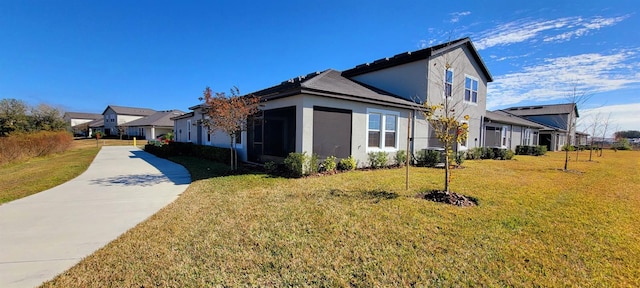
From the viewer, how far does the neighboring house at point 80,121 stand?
2514 inches

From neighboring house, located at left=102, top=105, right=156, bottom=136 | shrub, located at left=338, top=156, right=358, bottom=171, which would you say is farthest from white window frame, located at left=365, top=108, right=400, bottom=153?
neighboring house, located at left=102, top=105, right=156, bottom=136

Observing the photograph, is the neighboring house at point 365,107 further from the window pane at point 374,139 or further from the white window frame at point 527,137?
the white window frame at point 527,137

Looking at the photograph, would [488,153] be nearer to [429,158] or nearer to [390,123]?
[429,158]

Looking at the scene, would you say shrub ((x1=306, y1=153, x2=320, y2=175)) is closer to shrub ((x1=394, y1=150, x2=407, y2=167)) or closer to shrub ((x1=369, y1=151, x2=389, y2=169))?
shrub ((x1=369, y1=151, x2=389, y2=169))

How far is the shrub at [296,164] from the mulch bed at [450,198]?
390 cm

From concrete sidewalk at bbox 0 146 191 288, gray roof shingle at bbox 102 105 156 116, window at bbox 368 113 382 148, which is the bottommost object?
concrete sidewalk at bbox 0 146 191 288

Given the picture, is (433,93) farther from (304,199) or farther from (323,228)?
(323,228)

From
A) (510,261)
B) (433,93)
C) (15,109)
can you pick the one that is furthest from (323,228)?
(15,109)

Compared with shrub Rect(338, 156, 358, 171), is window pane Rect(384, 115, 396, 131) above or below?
above

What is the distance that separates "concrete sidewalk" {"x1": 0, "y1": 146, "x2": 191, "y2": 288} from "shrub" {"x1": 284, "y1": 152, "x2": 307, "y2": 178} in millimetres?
3302

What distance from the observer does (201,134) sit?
764 inches

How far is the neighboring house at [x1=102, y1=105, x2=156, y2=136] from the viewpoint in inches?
2128

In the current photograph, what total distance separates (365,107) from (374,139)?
1.54 metres

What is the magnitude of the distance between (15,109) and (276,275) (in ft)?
147
